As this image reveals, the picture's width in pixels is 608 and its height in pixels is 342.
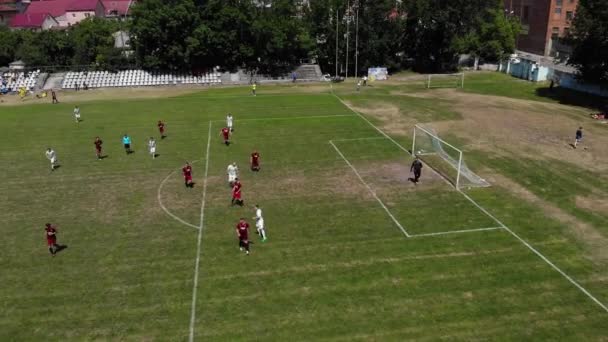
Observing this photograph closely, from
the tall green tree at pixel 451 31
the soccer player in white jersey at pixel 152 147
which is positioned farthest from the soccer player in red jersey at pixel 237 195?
the tall green tree at pixel 451 31

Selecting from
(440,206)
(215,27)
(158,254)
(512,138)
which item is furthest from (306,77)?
(158,254)

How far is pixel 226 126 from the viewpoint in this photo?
147ft

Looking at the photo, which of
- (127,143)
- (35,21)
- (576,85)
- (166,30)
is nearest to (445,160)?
(127,143)

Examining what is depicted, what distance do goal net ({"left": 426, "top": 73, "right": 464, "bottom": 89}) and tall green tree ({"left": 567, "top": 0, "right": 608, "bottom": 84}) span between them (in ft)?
46.1

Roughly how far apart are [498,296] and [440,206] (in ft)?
28.0

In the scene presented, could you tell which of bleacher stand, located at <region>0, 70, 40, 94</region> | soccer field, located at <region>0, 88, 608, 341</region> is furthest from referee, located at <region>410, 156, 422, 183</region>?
bleacher stand, located at <region>0, 70, 40, 94</region>

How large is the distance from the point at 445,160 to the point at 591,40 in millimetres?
33884

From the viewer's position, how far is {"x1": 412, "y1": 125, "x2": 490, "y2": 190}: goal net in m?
30.0

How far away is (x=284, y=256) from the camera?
71.6 ft

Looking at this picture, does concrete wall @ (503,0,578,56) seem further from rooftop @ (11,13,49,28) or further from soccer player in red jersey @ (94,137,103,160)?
rooftop @ (11,13,49,28)

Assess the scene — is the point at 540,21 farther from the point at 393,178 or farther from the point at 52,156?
the point at 52,156

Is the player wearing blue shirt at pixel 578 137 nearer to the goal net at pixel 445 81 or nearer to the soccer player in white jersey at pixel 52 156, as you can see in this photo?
the goal net at pixel 445 81

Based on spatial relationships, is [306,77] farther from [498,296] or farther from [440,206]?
[498,296]

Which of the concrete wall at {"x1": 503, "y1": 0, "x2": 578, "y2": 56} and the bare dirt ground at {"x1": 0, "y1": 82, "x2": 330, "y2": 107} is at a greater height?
the concrete wall at {"x1": 503, "y1": 0, "x2": 578, "y2": 56}
